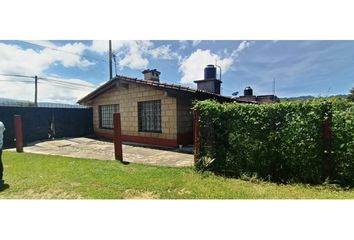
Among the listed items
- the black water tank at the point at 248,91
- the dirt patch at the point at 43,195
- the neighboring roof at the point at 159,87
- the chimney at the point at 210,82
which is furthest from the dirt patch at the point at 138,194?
the black water tank at the point at 248,91

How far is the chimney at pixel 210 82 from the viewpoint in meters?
16.4

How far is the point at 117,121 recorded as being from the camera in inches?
325

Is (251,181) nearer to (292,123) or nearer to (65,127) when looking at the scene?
(292,123)

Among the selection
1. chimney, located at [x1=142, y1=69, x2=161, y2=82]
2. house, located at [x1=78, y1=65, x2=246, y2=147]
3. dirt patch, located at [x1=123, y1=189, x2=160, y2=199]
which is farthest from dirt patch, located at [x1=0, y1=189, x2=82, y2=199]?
chimney, located at [x1=142, y1=69, x2=161, y2=82]

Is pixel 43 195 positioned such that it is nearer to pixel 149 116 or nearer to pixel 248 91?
pixel 149 116

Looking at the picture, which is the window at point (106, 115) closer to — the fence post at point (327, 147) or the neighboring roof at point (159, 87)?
the neighboring roof at point (159, 87)

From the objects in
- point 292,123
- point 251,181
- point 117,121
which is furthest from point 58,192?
point 292,123

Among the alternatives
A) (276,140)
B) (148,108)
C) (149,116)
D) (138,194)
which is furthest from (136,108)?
(276,140)

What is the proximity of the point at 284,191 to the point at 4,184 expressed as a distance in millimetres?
6527

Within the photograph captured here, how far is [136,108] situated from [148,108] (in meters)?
0.84

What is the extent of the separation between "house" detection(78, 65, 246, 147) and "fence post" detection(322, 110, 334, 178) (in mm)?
5757

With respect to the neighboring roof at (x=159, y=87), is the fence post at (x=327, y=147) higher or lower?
lower

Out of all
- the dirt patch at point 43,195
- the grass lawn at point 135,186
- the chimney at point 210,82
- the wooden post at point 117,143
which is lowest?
the dirt patch at point 43,195
